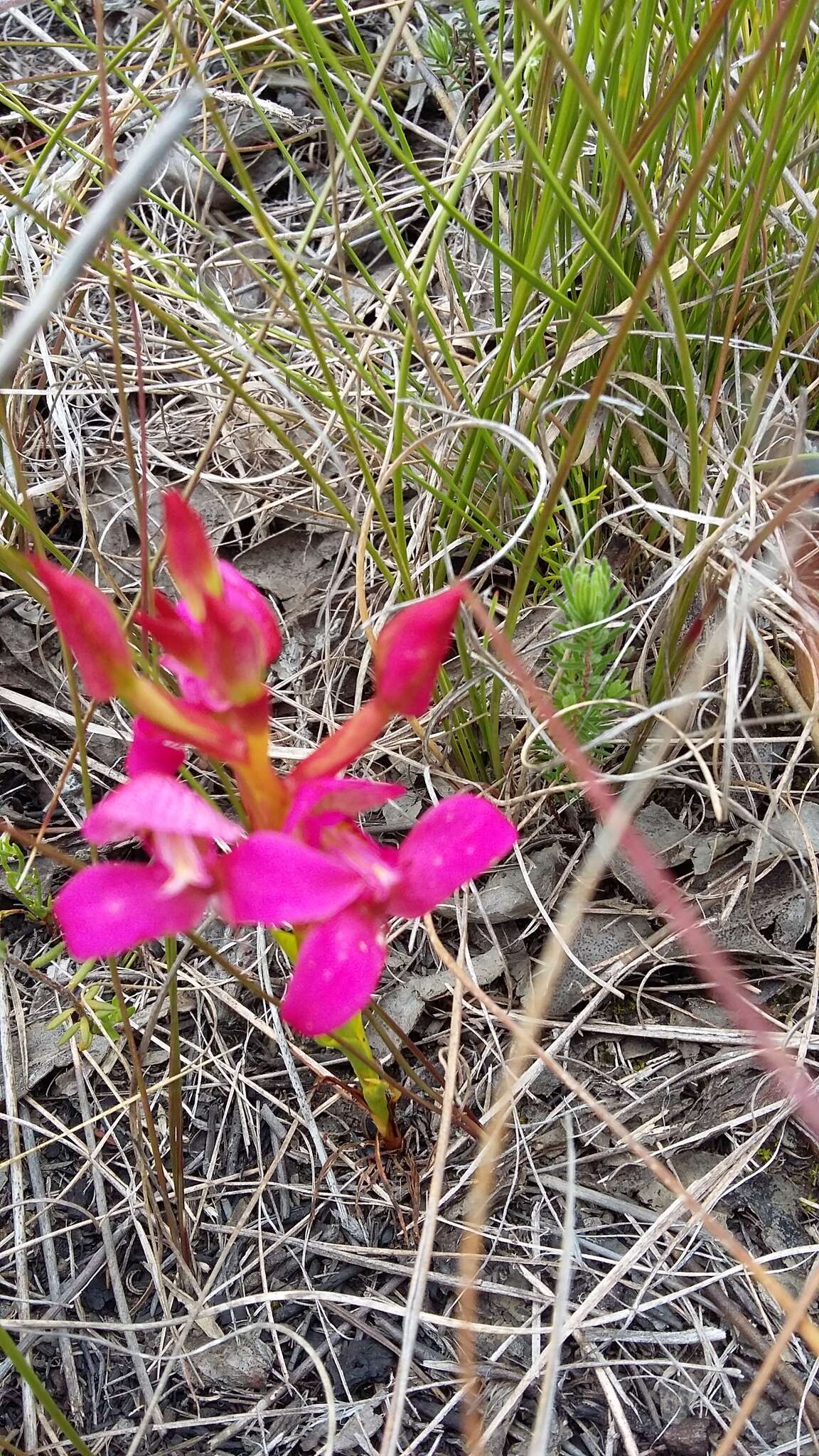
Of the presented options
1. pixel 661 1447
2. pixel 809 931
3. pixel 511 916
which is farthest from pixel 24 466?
pixel 661 1447

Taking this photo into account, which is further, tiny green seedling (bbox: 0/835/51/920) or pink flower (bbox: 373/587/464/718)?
tiny green seedling (bbox: 0/835/51/920)

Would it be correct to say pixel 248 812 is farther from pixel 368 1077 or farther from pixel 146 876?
pixel 368 1077

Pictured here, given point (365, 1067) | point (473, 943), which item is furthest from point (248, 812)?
point (473, 943)

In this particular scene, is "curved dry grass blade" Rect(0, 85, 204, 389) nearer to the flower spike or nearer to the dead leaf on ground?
the flower spike

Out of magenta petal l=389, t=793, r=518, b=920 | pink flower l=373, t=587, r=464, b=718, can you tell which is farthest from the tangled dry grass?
pink flower l=373, t=587, r=464, b=718

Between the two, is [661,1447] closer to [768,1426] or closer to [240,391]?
[768,1426]

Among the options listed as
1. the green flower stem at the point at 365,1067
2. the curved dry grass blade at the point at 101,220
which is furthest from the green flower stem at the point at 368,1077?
the curved dry grass blade at the point at 101,220
